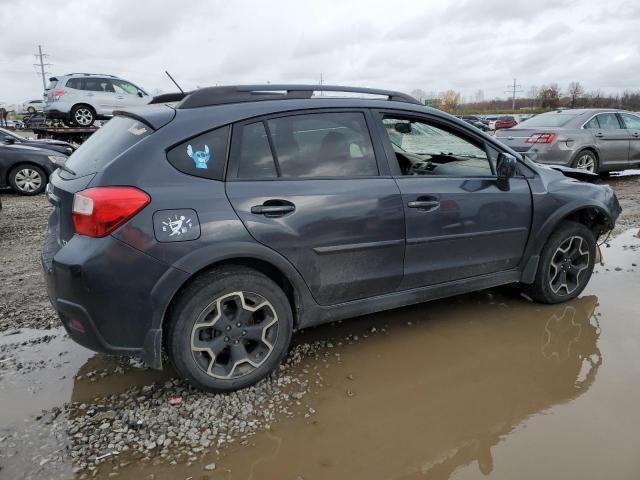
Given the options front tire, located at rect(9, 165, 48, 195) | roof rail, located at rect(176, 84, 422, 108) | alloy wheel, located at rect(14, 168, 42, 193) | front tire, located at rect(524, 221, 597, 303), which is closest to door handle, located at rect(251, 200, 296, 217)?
roof rail, located at rect(176, 84, 422, 108)

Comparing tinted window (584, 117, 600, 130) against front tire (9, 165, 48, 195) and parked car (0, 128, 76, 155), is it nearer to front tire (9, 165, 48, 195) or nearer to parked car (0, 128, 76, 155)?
parked car (0, 128, 76, 155)

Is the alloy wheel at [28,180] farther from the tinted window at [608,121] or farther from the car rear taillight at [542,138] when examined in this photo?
the tinted window at [608,121]

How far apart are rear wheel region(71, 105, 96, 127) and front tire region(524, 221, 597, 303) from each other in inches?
611

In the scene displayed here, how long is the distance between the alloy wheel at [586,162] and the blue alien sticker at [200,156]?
8.90 m

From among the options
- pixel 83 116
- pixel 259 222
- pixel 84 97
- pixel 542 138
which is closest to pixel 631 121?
pixel 542 138

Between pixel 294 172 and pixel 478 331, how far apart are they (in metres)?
1.91

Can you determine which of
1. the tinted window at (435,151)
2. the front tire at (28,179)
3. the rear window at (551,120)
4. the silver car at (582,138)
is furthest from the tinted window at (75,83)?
the tinted window at (435,151)

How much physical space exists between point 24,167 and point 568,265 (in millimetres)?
9454

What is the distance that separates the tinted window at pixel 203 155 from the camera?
2713mm

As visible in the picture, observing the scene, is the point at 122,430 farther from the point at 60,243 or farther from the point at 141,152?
the point at 141,152

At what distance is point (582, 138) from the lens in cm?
962

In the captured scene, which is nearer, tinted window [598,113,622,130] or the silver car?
the silver car

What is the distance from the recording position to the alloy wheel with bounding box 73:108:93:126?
15.8 metres

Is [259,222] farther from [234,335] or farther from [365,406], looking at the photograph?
[365,406]
